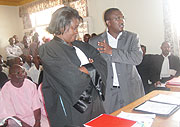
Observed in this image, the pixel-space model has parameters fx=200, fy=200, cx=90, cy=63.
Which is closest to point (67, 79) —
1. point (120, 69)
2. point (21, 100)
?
point (120, 69)

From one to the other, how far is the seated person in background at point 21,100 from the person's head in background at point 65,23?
1.14m

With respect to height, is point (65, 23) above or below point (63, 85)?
above

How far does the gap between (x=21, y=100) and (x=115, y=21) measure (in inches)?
54.7

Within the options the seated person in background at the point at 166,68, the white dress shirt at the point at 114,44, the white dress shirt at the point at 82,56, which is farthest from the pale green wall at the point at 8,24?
the white dress shirt at the point at 82,56

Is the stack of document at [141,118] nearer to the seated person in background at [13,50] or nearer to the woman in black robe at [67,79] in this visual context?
the woman in black robe at [67,79]

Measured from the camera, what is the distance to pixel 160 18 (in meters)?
4.57

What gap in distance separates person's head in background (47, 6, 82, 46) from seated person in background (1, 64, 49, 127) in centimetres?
114

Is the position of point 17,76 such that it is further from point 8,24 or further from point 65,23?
point 8,24

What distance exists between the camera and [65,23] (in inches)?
56.4

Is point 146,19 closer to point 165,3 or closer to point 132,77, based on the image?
point 165,3

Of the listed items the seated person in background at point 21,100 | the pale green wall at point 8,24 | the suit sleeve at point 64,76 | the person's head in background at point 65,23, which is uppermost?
the pale green wall at point 8,24

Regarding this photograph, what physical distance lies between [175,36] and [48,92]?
3.71 m

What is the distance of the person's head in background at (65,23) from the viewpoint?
143 centimetres

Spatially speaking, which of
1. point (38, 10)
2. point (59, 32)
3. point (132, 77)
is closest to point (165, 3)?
point (132, 77)
